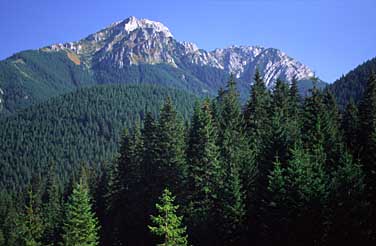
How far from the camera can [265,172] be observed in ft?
112

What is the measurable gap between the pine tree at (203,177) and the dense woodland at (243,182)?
0.10m

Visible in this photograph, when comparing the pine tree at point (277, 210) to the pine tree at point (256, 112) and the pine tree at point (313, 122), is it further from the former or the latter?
the pine tree at point (256, 112)

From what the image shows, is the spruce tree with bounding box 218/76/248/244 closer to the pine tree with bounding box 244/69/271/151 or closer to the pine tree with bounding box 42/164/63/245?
the pine tree with bounding box 244/69/271/151

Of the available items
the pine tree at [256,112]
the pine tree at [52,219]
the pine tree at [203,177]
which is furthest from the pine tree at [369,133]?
the pine tree at [52,219]

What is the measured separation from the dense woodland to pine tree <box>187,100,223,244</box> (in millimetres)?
103

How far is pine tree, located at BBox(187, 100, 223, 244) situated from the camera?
120 feet

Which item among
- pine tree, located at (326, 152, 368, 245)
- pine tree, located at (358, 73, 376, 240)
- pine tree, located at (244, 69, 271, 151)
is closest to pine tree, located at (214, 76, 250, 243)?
pine tree, located at (244, 69, 271, 151)

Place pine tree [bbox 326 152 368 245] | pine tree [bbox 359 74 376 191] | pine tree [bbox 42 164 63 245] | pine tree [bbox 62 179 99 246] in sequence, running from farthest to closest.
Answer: pine tree [bbox 42 164 63 245], pine tree [bbox 62 179 99 246], pine tree [bbox 359 74 376 191], pine tree [bbox 326 152 368 245]

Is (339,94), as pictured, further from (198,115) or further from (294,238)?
(294,238)

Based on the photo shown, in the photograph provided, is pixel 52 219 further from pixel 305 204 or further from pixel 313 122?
pixel 305 204

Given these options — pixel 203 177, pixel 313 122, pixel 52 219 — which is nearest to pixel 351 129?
pixel 313 122

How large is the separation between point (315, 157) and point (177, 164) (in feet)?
53.6

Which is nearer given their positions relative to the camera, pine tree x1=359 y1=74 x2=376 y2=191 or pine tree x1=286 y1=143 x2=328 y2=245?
pine tree x1=286 y1=143 x2=328 y2=245

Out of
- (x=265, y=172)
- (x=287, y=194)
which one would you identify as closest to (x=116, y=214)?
(x=265, y=172)
